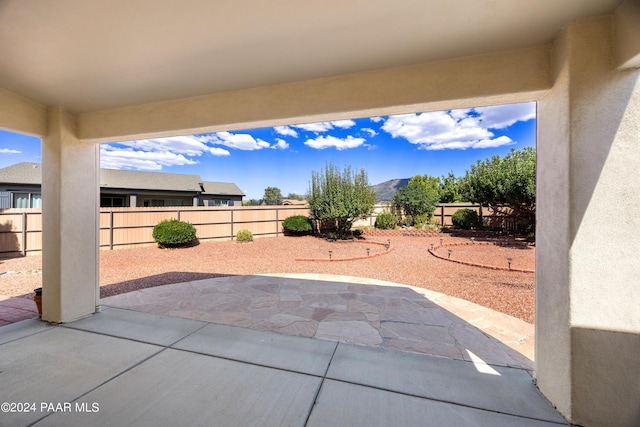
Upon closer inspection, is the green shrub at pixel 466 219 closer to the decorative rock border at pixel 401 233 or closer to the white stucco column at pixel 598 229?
the decorative rock border at pixel 401 233

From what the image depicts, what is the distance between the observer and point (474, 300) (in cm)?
493

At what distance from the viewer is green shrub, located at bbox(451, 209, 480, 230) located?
1524 centimetres

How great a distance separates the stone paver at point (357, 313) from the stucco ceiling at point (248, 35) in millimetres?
3129

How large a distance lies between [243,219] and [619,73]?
42.9 feet

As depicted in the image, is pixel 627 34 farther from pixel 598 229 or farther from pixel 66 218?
pixel 66 218

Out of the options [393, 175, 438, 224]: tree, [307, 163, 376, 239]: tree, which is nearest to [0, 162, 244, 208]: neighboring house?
[307, 163, 376, 239]: tree

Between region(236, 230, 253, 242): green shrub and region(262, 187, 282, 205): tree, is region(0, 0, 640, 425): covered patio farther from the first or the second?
region(262, 187, 282, 205): tree

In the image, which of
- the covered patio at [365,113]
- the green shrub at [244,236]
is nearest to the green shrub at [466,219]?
the green shrub at [244,236]

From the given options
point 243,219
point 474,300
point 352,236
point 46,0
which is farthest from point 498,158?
point 46,0

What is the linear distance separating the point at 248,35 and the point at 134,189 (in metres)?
20.6

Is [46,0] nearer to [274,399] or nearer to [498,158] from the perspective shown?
[274,399]

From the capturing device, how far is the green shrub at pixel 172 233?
1027 centimetres

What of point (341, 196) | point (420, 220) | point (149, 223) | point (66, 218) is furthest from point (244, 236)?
point (420, 220)

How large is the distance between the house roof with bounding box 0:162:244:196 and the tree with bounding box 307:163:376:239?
13020 millimetres
